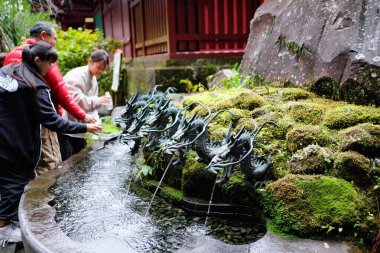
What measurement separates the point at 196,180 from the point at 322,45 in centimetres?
265

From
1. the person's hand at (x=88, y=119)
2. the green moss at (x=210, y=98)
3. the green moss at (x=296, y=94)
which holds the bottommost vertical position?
the person's hand at (x=88, y=119)

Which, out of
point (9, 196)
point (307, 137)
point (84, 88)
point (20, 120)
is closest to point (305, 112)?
point (307, 137)

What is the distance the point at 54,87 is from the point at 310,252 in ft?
11.0

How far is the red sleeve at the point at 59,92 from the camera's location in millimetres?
4223

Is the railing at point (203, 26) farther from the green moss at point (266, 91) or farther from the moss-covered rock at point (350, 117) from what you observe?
the moss-covered rock at point (350, 117)

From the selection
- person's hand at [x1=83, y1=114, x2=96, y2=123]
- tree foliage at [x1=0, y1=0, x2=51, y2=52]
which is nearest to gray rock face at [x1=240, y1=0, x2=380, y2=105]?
person's hand at [x1=83, y1=114, x2=96, y2=123]

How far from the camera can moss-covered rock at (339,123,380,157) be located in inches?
115

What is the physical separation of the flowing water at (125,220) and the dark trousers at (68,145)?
2.47 ft

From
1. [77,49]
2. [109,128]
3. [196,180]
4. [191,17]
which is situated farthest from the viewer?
[77,49]

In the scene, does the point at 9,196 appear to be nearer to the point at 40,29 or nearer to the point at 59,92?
the point at 59,92

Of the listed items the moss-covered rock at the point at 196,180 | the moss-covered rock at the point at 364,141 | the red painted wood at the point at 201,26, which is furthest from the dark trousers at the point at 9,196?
the red painted wood at the point at 201,26

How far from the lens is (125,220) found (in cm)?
321

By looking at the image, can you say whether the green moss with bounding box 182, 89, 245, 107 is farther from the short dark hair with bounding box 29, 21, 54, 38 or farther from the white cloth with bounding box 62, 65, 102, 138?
the short dark hair with bounding box 29, 21, 54, 38

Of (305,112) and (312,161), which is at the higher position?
(305,112)
